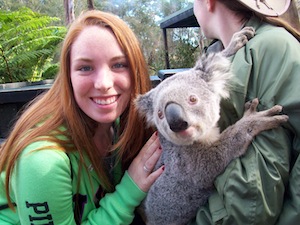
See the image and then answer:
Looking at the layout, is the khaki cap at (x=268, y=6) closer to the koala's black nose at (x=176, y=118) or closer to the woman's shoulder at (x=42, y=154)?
the koala's black nose at (x=176, y=118)

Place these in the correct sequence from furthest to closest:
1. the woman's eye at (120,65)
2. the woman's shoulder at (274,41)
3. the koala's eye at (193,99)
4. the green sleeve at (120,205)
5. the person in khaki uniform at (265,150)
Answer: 1. the woman's eye at (120,65)
2. the green sleeve at (120,205)
3. the koala's eye at (193,99)
4. the woman's shoulder at (274,41)
5. the person in khaki uniform at (265,150)

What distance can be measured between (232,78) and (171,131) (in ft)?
1.15

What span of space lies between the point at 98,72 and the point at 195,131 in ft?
1.97

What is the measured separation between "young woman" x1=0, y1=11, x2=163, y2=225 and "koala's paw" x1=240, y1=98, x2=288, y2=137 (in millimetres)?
562

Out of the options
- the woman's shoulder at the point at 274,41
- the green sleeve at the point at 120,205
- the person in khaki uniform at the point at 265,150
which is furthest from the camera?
the green sleeve at the point at 120,205

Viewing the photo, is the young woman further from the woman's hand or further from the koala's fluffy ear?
the koala's fluffy ear

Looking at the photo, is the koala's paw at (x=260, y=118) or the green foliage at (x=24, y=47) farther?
the green foliage at (x=24, y=47)

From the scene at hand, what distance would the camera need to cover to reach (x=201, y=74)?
5.22 ft

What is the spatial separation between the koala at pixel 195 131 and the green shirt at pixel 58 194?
16 cm

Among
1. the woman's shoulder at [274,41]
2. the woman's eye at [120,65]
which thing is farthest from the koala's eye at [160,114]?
the woman's shoulder at [274,41]

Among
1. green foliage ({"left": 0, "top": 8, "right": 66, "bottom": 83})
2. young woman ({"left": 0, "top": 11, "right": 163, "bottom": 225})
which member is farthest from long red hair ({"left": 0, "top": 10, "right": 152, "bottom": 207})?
green foliage ({"left": 0, "top": 8, "right": 66, "bottom": 83})

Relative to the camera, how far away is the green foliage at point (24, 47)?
593 centimetres

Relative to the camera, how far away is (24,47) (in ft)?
20.7

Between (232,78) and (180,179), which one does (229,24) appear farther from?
(180,179)
